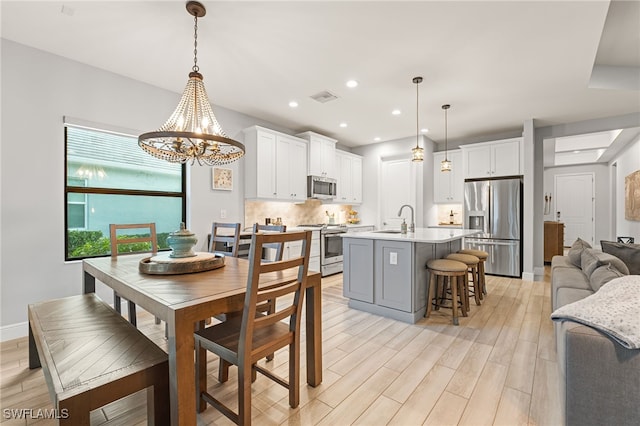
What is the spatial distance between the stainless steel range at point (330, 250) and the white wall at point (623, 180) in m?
5.43

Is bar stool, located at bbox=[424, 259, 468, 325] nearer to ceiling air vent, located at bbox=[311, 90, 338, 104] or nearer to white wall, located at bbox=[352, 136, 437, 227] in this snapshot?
ceiling air vent, located at bbox=[311, 90, 338, 104]

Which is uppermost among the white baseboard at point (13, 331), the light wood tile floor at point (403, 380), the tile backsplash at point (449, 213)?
the tile backsplash at point (449, 213)

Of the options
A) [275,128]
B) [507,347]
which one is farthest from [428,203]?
[507,347]

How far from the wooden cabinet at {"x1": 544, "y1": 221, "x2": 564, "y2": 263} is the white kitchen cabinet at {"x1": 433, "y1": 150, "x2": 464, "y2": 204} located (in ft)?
7.36

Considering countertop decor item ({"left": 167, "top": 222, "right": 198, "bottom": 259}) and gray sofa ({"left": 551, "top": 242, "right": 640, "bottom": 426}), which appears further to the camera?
countertop decor item ({"left": 167, "top": 222, "right": 198, "bottom": 259})

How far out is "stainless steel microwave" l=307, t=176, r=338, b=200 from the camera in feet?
17.5

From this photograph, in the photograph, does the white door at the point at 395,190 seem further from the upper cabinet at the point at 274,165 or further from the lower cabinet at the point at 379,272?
the lower cabinet at the point at 379,272

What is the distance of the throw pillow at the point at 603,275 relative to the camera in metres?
1.89

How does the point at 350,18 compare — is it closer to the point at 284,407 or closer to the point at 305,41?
the point at 305,41

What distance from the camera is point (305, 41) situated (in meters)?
2.67

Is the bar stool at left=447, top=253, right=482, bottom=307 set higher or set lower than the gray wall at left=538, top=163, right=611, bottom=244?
lower

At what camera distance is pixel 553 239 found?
637cm

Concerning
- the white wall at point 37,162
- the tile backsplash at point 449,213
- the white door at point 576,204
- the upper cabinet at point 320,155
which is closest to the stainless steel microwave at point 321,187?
the upper cabinet at point 320,155

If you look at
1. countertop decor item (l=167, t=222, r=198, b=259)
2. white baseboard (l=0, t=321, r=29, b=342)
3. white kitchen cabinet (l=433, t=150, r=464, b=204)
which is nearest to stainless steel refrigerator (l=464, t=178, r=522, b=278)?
white kitchen cabinet (l=433, t=150, r=464, b=204)
